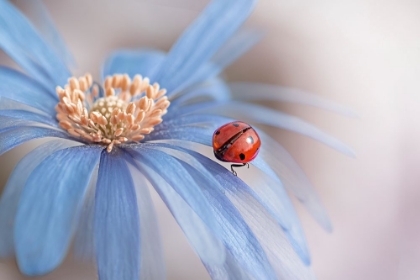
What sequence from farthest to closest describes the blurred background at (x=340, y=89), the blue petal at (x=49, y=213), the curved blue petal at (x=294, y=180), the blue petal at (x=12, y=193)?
1. the blurred background at (x=340, y=89)
2. the curved blue petal at (x=294, y=180)
3. the blue petal at (x=12, y=193)
4. the blue petal at (x=49, y=213)

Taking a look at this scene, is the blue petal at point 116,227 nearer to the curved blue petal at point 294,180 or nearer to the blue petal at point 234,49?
the curved blue petal at point 294,180

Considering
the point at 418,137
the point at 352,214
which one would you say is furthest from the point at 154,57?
the point at 418,137

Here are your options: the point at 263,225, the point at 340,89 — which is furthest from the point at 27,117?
the point at 340,89

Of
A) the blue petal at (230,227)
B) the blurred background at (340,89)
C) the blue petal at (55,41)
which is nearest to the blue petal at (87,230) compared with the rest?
the blue petal at (230,227)

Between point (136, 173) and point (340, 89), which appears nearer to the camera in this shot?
point (136, 173)

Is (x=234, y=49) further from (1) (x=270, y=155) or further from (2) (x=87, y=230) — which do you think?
(2) (x=87, y=230)
